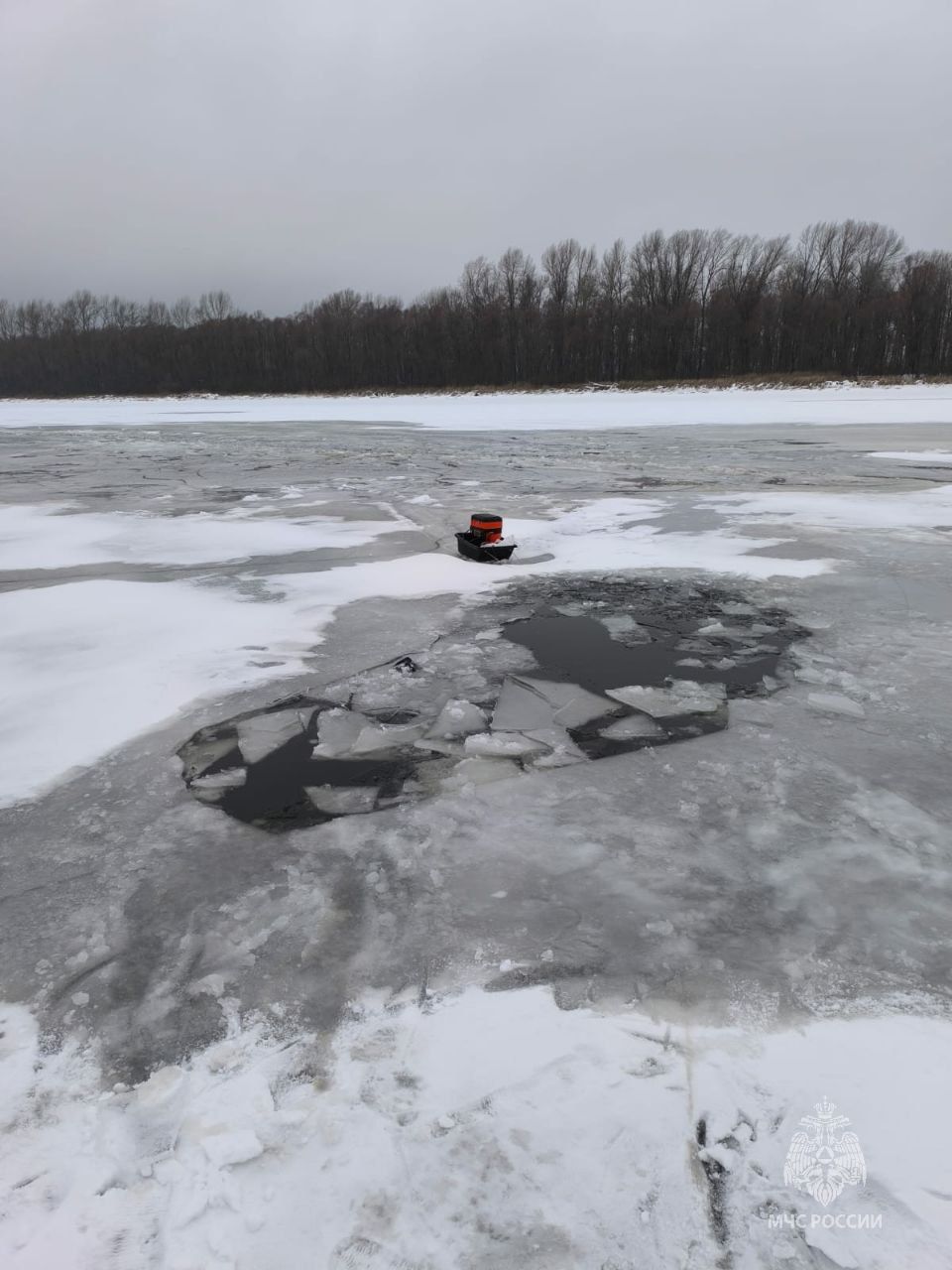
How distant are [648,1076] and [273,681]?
2.42 meters

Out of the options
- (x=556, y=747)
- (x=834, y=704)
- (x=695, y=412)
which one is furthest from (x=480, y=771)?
(x=695, y=412)

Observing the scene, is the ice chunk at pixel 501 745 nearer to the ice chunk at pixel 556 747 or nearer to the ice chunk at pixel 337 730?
the ice chunk at pixel 556 747

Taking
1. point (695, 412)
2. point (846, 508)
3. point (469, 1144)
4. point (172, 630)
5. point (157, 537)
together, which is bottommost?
point (469, 1144)

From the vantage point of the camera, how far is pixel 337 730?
2.94 metres

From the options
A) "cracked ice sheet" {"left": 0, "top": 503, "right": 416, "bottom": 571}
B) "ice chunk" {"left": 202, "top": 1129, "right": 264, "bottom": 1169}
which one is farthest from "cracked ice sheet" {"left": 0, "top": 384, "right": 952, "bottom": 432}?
"ice chunk" {"left": 202, "top": 1129, "right": 264, "bottom": 1169}

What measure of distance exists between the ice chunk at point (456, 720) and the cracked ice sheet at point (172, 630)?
885 mm

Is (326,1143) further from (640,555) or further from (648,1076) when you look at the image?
(640,555)

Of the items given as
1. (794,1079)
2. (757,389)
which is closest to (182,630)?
(794,1079)

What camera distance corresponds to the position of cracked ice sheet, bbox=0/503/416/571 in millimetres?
5863

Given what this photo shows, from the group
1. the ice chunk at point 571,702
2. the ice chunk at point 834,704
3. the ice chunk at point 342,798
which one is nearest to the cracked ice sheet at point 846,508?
the ice chunk at point 834,704

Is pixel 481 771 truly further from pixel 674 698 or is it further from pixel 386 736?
pixel 674 698

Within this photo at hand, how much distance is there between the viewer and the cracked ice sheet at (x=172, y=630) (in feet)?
9.69

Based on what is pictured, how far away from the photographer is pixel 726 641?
3.90 metres

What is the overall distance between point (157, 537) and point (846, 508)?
6.80 meters
